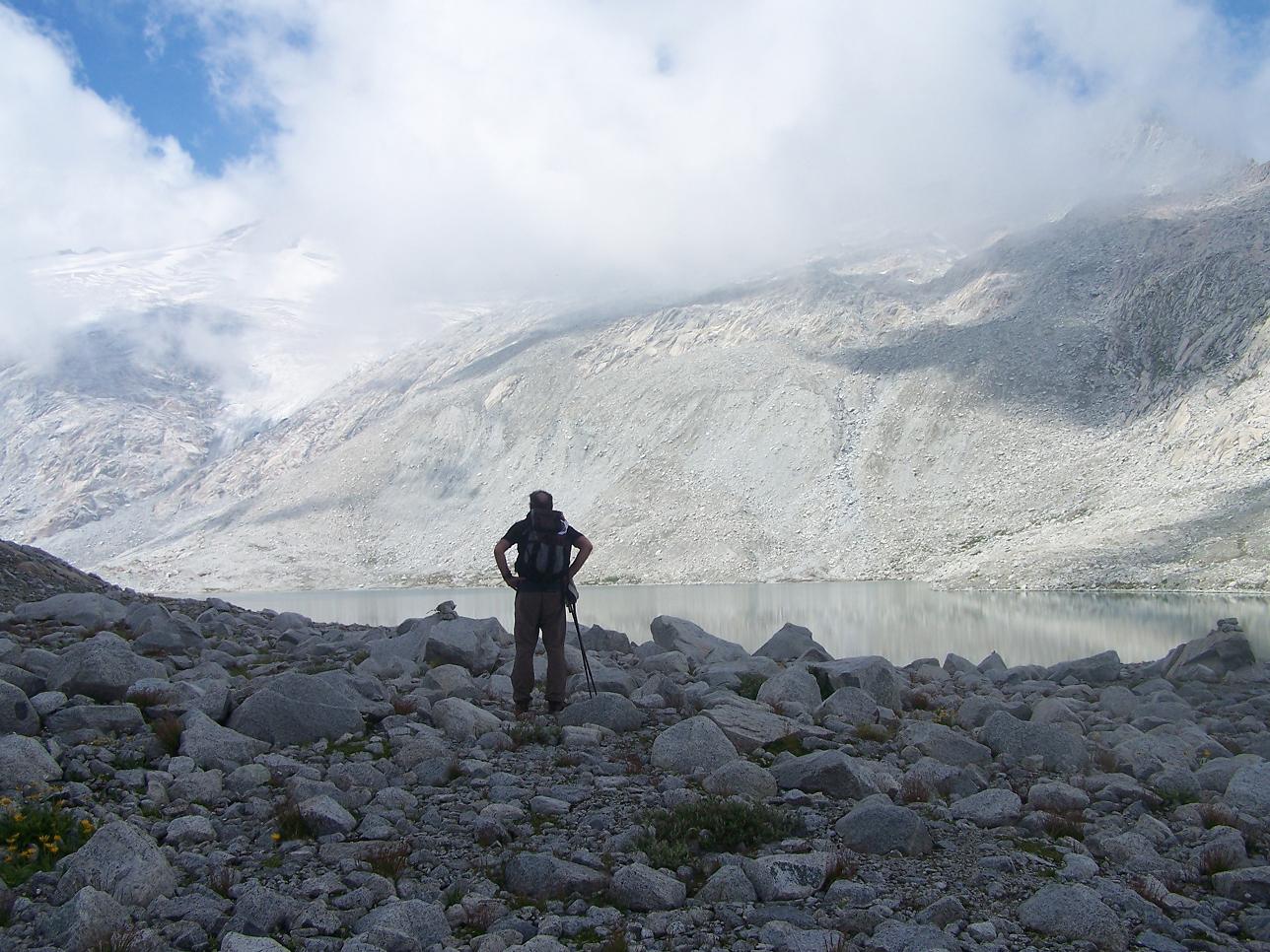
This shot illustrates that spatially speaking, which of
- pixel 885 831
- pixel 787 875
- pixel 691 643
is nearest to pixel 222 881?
pixel 787 875

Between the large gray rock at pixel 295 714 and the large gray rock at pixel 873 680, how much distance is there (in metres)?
6.46

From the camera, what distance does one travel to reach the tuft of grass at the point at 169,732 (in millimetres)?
7730

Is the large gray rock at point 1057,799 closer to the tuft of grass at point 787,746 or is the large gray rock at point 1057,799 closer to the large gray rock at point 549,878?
the tuft of grass at point 787,746

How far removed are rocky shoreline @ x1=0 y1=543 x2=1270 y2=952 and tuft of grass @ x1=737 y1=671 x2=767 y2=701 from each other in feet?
1.41

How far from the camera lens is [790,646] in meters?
18.0

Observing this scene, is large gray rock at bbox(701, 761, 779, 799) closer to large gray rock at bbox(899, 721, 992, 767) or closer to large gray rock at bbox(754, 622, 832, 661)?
large gray rock at bbox(899, 721, 992, 767)

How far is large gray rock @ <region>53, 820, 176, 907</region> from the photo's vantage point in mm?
5266

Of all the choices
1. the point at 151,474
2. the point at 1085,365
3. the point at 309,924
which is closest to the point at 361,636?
the point at 309,924

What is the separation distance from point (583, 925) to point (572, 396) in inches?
4181

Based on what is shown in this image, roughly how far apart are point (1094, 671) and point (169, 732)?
50.6 ft

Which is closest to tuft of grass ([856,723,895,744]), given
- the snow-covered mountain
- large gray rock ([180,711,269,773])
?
large gray rock ([180,711,269,773])

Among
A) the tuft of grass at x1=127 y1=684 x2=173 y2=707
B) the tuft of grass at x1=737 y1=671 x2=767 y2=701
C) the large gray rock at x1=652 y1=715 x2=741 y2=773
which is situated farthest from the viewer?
the tuft of grass at x1=737 y1=671 x2=767 y2=701

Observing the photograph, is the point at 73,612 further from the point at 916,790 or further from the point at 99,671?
the point at 916,790

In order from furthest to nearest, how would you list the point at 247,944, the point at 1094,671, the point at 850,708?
1. the point at 1094,671
2. the point at 850,708
3. the point at 247,944
